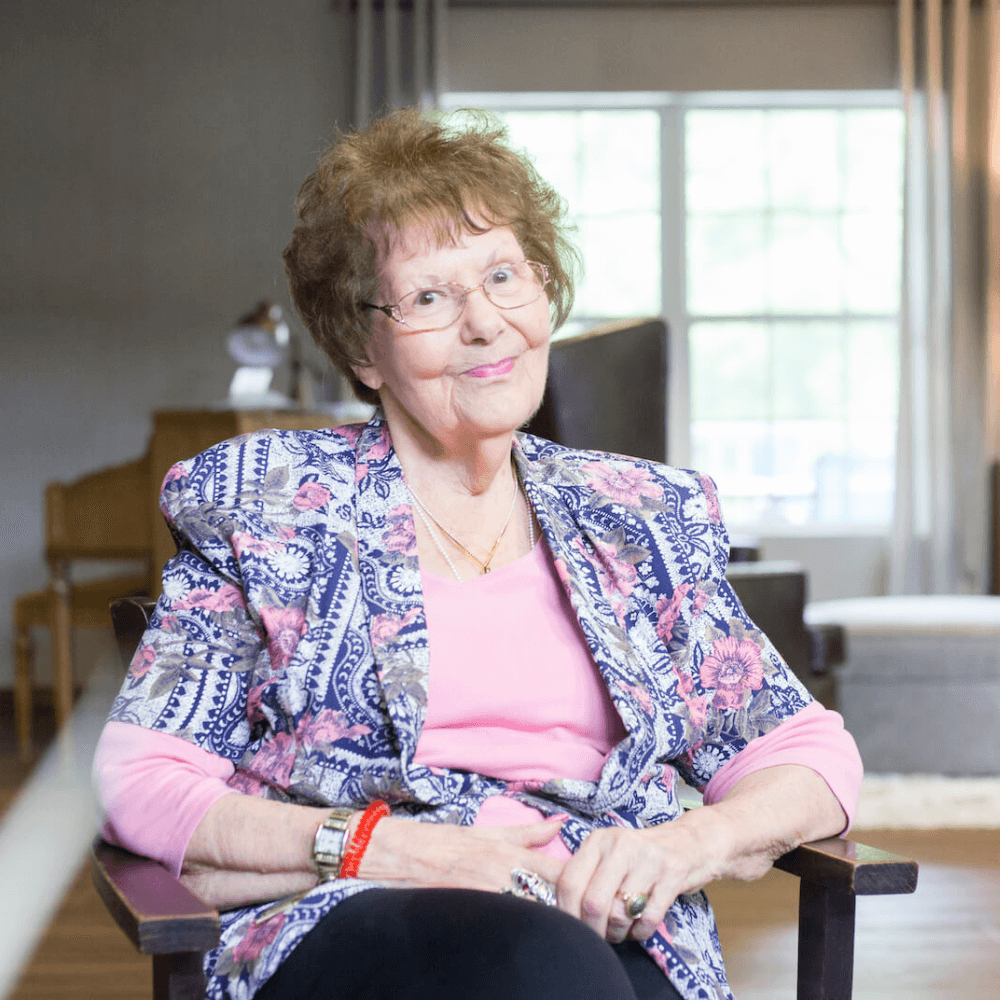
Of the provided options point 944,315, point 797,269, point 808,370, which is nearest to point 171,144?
point 797,269

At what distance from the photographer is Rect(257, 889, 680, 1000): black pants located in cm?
80

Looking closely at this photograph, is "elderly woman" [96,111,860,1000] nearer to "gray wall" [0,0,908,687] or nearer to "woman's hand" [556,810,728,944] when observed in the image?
"woman's hand" [556,810,728,944]

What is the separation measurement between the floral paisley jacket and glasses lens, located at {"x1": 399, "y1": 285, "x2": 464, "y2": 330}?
0.13 m

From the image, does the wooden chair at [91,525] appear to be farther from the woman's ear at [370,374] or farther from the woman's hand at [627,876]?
the woman's hand at [627,876]

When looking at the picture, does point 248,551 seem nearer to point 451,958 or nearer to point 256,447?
point 256,447

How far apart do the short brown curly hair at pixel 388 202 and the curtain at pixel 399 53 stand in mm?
3821

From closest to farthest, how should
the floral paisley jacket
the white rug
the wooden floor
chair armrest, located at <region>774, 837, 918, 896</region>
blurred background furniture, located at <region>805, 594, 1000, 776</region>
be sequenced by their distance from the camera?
chair armrest, located at <region>774, 837, 918, 896</region>
the floral paisley jacket
the wooden floor
the white rug
blurred background furniture, located at <region>805, 594, 1000, 776</region>

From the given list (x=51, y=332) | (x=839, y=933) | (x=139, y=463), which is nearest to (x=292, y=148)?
(x=51, y=332)

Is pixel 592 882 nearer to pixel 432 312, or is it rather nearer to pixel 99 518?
pixel 432 312

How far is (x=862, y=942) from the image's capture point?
2.35 m

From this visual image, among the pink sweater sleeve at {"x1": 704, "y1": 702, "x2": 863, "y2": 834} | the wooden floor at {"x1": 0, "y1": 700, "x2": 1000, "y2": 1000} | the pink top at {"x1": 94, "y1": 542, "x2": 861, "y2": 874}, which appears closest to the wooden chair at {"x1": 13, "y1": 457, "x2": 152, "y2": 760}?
the wooden floor at {"x1": 0, "y1": 700, "x2": 1000, "y2": 1000}

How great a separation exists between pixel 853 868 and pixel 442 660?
1.38 feet

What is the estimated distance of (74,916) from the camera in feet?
8.41

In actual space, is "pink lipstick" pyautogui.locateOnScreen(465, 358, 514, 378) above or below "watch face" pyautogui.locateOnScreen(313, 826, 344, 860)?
above
